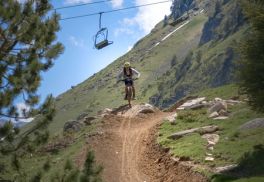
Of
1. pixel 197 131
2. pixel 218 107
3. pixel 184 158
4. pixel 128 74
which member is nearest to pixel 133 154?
pixel 197 131

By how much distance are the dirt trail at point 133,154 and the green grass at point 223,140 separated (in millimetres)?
776

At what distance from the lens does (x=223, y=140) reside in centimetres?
2286

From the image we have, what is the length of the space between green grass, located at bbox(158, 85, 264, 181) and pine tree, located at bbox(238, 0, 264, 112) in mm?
1748

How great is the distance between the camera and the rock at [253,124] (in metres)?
23.1

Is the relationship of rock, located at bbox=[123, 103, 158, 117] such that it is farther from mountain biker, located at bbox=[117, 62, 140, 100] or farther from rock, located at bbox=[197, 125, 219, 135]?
rock, located at bbox=[197, 125, 219, 135]

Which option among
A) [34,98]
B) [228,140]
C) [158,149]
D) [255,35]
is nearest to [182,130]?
[158,149]

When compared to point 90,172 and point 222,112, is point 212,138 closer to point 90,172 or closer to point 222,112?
point 222,112

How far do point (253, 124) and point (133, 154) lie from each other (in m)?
6.60

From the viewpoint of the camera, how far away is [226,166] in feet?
63.1

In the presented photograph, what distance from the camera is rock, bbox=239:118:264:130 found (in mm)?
23078

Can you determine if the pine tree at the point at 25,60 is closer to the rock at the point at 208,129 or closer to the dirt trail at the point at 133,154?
the dirt trail at the point at 133,154

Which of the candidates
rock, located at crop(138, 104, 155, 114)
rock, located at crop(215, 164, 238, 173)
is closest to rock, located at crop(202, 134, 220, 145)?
rock, located at crop(215, 164, 238, 173)

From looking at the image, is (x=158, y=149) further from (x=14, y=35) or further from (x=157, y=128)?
(x=14, y=35)

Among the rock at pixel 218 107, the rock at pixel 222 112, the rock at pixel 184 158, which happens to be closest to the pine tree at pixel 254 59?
the rock at pixel 184 158
